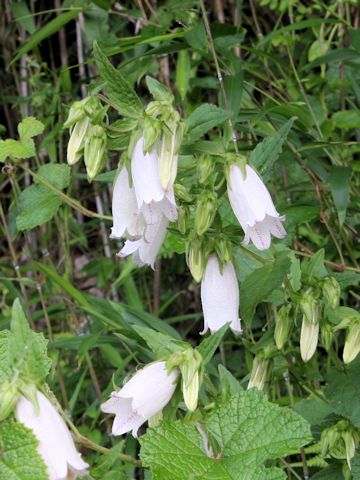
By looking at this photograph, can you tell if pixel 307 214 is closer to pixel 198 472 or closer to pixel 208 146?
pixel 208 146

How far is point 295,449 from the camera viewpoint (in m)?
1.13

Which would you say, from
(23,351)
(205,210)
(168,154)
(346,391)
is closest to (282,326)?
(346,391)

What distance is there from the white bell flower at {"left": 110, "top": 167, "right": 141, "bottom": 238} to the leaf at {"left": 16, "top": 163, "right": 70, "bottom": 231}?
19.6 inches

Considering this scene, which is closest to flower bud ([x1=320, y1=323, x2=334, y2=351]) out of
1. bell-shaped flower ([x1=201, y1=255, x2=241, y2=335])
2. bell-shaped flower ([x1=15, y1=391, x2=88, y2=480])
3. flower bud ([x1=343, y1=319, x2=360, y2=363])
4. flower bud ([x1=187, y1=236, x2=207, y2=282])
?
flower bud ([x1=343, y1=319, x2=360, y2=363])

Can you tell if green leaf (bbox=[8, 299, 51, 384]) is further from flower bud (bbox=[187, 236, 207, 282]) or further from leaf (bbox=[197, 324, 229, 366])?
flower bud (bbox=[187, 236, 207, 282])

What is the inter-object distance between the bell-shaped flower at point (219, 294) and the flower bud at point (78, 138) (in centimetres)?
29

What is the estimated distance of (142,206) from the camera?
1343mm

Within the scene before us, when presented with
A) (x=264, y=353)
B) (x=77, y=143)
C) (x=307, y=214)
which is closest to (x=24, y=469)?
(x=77, y=143)

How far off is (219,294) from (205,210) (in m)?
0.22

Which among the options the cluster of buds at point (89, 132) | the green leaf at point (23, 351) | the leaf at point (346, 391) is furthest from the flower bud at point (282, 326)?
the green leaf at point (23, 351)

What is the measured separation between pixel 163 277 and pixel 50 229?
0.55 metres

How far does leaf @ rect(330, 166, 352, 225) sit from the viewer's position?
208 centimetres

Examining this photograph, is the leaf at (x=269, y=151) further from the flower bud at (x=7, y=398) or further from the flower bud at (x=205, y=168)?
the flower bud at (x=7, y=398)

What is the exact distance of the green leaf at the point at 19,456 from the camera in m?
0.92
